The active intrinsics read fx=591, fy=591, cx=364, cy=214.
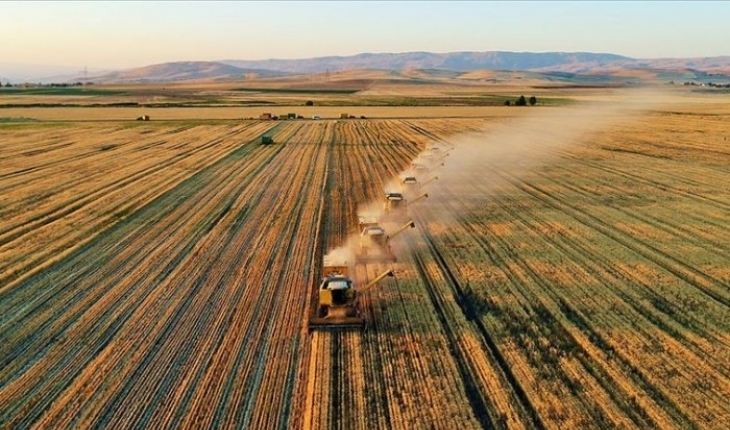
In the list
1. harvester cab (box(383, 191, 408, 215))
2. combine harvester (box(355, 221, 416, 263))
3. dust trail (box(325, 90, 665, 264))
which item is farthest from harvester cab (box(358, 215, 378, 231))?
harvester cab (box(383, 191, 408, 215))

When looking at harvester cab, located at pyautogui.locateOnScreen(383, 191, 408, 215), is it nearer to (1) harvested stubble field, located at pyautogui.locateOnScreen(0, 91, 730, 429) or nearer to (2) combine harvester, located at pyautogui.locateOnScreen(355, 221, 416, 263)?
(1) harvested stubble field, located at pyautogui.locateOnScreen(0, 91, 730, 429)

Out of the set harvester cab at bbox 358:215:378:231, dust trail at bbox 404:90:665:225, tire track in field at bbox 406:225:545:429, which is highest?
harvester cab at bbox 358:215:378:231

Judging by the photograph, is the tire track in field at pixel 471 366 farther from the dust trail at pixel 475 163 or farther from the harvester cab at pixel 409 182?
the harvester cab at pixel 409 182

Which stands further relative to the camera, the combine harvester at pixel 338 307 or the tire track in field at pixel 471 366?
the combine harvester at pixel 338 307

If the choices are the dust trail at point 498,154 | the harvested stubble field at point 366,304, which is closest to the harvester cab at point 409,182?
the dust trail at point 498,154

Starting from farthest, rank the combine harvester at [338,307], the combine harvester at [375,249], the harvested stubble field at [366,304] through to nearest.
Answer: the combine harvester at [375,249] → the combine harvester at [338,307] → the harvested stubble field at [366,304]

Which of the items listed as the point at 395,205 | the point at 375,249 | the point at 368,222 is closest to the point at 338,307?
the point at 375,249

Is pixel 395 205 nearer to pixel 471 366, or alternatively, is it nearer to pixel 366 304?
pixel 366 304

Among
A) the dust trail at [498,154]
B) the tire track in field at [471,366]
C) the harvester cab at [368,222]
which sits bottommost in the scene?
the tire track in field at [471,366]

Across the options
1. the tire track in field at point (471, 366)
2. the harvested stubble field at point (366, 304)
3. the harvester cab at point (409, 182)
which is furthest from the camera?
the harvester cab at point (409, 182)

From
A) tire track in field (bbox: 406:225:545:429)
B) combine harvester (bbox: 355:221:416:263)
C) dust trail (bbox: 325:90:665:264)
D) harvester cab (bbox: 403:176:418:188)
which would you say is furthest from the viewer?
harvester cab (bbox: 403:176:418:188)
